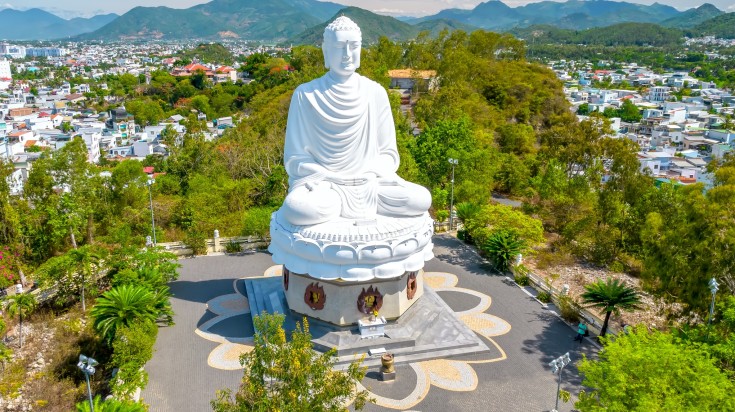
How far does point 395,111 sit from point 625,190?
51.9 feet

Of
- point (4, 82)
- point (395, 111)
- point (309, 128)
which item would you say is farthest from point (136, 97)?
point (309, 128)

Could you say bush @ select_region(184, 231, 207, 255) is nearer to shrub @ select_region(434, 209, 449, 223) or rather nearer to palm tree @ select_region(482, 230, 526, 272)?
shrub @ select_region(434, 209, 449, 223)

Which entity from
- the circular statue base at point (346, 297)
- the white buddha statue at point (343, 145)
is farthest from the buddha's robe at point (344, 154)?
the circular statue base at point (346, 297)

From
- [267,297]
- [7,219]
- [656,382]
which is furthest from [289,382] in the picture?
[7,219]

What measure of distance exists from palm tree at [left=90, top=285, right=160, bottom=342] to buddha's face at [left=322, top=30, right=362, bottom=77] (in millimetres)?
7513

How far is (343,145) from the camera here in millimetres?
14836

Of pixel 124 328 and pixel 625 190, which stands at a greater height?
pixel 625 190

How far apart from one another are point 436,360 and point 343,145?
5.94 metres

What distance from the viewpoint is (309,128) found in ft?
48.6

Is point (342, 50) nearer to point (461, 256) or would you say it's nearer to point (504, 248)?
point (504, 248)

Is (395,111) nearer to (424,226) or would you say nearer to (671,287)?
(424,226)

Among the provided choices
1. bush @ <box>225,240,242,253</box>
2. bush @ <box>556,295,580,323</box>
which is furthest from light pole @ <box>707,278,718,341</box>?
bush @ <box>225,240,242,253</box>

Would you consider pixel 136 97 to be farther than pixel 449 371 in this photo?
Yes

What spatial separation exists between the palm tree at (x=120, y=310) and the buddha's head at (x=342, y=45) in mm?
7505
